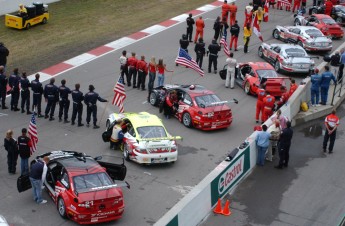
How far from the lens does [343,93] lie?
27312mm

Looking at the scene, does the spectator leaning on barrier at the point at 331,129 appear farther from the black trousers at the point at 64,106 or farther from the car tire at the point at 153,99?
the black trousers at the point at 64,106

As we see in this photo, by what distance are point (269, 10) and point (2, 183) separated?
2618cm

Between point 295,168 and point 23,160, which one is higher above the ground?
point 23,160

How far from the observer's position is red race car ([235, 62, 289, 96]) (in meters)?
25.5

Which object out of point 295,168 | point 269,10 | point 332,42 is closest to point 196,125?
point 295,168

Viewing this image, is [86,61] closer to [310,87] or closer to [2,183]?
[310,87]

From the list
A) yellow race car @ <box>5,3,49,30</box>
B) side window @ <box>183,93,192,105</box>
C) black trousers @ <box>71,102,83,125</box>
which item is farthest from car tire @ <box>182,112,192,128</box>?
yellow race car @ <box>5,3,49,30</box>

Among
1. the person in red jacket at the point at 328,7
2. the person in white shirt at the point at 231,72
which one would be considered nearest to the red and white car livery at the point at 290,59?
the person in white shirt at the point at 231,72

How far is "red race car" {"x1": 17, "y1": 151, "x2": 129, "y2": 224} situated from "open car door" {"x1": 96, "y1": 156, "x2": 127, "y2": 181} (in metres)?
0.42

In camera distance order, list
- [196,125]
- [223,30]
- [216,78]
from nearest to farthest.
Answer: [196,125] → [216,78] → [223,30]

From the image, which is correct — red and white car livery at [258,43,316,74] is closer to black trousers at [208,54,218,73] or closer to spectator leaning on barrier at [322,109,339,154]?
black trousers at [208,54,218,73]

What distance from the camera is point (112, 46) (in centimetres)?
3244

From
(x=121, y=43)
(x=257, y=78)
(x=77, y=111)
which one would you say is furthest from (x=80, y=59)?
(x=257, y=78)

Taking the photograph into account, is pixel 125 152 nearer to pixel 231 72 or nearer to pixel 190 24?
pixel 231 72
